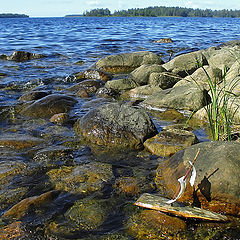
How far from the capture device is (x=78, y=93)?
8430 mm

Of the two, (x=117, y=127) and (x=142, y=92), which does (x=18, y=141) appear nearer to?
(x=117, y=127)

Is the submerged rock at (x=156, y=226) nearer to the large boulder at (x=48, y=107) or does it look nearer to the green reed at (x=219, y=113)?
the green reed at (x=219, y=113)

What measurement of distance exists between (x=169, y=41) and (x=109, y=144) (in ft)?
62.9

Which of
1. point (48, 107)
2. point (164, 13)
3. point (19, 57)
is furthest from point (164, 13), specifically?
point (48, 107)

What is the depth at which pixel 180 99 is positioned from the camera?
22.9ft

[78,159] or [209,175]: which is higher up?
[209,175]

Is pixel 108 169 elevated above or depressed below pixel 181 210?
below

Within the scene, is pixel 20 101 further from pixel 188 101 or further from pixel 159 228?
pixel 159 228

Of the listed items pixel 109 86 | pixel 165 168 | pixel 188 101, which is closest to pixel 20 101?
pixel 109 86

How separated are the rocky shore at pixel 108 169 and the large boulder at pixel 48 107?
0.02 m

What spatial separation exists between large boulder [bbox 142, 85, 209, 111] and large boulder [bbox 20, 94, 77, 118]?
1991 mm

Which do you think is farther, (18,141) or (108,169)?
(18,141)

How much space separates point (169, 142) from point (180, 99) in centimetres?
242

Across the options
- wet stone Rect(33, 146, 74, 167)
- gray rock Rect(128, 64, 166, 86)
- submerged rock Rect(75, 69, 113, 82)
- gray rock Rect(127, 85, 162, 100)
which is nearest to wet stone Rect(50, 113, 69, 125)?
wet stone Rect(33, 146, 74, 167)
